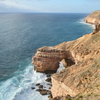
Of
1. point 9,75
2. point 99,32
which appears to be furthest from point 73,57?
point 9,75

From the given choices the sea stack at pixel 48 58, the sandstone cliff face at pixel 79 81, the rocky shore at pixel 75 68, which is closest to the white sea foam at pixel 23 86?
the sea stack at pixel 48 58

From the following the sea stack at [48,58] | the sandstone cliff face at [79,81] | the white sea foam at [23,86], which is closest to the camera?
the sandstone cliff face at [79,81]

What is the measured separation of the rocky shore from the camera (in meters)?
20.1

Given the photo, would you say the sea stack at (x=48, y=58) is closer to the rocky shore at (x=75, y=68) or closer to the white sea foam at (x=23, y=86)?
the rocky shore at (x=75, y=68)

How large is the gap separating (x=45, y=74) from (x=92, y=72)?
1936cm

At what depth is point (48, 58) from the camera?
128 ft

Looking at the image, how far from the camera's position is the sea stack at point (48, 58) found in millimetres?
38469

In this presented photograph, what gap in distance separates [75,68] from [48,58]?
13.7 m

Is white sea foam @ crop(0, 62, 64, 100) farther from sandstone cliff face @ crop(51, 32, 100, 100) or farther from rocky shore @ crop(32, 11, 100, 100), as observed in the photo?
sandstone cliff face @ crop(51, 32, 100, 100)

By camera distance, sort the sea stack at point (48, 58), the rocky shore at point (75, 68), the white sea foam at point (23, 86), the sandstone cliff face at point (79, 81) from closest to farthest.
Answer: the sandstone cliff face at point (79, 81), the rocky shore at point (75, 68), the white sea foam at point (23, 86), the sea stack at point (48, 58)

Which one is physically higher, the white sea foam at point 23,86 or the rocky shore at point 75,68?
the rocky shore at point 75,68

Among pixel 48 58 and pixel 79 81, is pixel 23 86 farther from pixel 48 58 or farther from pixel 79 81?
pixel 79 81

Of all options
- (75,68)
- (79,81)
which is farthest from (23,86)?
(79,81)

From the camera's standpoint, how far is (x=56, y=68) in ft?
137
